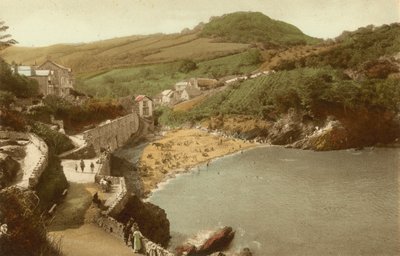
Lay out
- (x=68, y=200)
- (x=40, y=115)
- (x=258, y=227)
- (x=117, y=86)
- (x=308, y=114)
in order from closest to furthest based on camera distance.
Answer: (x=68, y=200) → (x=258, y=227) → (x=40, y=115) → (x=117, y=86) → (x=308, y=114)

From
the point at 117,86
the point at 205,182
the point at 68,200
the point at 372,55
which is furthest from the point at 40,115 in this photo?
the point at 372,55

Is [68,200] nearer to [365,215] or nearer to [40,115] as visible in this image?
[365,215]

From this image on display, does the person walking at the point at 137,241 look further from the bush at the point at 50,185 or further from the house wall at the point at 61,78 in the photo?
the house wall at the point at 61,78

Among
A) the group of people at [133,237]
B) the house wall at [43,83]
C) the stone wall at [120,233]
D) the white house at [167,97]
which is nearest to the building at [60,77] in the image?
the house wall at [43,83]

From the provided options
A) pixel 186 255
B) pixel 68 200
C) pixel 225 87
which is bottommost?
pixel 186 255

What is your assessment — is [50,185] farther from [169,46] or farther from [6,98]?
[6,98]
